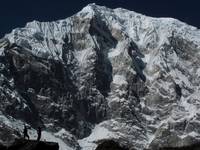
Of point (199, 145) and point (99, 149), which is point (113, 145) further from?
point (199, 145)

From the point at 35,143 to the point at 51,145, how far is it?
120cm

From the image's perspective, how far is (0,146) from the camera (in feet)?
188

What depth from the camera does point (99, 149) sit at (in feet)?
Result: 187

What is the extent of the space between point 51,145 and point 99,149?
12.9ft

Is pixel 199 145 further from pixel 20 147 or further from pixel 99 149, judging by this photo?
pixel 20 147

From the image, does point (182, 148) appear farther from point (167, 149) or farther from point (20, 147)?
point (20, 147)

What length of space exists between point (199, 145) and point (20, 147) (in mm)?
13738

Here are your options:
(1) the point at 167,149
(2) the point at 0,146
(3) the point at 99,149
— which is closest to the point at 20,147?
(2) the point at 0,146

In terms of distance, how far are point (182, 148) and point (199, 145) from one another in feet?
4.38

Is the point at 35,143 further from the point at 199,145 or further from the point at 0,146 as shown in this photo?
the point at 199,145

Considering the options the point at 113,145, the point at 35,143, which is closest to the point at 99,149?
the point at 113,145

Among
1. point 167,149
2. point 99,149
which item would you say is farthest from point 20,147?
point 167,149

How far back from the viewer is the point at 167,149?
55.7 metres

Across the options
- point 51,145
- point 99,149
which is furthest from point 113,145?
point 51,145
